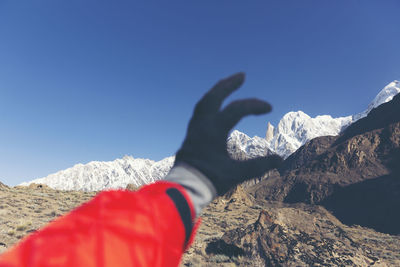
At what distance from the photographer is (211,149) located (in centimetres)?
148

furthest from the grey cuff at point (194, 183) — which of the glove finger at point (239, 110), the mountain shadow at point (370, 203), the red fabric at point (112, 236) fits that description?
the mountain shadow at point (370, 203)

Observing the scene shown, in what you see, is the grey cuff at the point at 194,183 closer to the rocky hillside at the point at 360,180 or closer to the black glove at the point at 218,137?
the black glove at the point at 218,137

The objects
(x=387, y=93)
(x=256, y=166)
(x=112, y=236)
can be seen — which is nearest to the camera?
(x=112, y=236)

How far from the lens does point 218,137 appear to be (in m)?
1.49

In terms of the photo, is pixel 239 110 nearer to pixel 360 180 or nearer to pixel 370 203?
pixel 370 203

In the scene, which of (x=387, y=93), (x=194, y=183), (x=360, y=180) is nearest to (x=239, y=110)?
(x=194, y=183)

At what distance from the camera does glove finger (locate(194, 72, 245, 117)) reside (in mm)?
1558

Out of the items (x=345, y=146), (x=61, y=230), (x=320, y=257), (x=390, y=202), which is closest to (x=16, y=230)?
(x=61, y=230)

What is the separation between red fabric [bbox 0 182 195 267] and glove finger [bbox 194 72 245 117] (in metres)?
0.69

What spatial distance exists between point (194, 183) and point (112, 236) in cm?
55

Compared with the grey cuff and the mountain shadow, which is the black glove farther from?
the mountain shadow

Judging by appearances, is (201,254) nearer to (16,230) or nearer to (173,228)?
(16,230)

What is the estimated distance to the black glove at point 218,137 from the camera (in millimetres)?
1435

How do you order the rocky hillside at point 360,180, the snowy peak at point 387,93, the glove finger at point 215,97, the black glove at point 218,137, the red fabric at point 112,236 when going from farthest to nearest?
the snowy peak at point 387,93 < the rocky hillside at point 360,180 < the glove finger at point 215,97 < the black glove at point 218,137 < the red fabric at point 112,236
